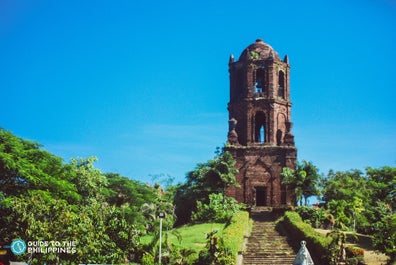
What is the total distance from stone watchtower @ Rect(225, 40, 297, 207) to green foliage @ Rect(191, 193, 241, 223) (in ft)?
6.15

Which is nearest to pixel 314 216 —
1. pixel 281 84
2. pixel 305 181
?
pixel 305 181

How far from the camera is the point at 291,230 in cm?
3106

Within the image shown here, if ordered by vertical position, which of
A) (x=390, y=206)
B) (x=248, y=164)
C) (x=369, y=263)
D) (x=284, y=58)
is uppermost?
(x=284, y=58)

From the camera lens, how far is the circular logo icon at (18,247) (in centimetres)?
1753

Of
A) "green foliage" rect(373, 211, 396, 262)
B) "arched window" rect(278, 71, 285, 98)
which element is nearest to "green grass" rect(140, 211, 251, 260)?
"green foliage" rect(373, 211, 396, 262)

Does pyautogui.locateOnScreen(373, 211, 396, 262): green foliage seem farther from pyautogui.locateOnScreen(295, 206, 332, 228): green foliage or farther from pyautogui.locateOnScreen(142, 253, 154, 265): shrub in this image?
pyautogui.locateOnScreen(295, 206, 332, 228): green foliage

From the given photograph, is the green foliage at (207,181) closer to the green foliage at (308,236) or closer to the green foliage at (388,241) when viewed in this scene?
the green foliage at (308,236)

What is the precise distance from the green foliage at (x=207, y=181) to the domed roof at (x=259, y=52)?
26.0 ft

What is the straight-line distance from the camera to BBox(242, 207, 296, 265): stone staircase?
2664 centimetres

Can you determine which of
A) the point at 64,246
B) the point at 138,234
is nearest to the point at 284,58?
the point at 138,234

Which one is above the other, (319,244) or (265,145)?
(265,145)

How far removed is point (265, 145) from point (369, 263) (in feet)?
59.4

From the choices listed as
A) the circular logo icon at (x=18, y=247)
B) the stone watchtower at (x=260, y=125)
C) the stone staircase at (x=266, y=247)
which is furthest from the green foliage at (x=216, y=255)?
the stone watchtower at (x=260, y=125)

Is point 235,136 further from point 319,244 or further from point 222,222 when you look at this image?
point 319,244
